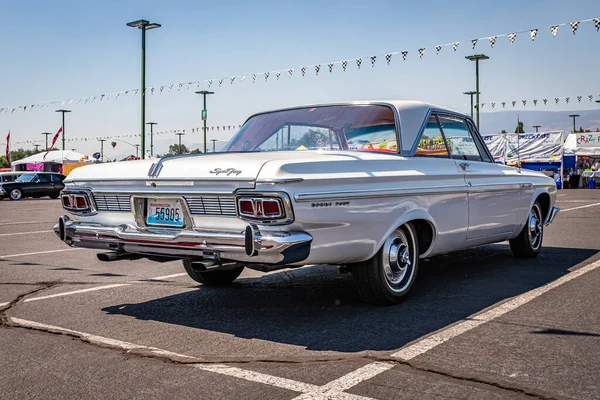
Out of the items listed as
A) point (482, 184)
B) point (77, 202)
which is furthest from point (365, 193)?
point (77, 202)

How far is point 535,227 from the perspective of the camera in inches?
293

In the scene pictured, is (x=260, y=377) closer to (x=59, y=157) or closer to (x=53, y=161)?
(x=53, y=161)

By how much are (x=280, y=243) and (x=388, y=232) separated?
107cm

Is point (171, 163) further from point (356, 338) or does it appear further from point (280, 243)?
point (356, 338)

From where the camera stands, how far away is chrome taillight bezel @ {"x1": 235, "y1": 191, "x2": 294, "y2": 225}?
4.08m

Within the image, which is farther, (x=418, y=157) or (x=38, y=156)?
(x=38, y=156)

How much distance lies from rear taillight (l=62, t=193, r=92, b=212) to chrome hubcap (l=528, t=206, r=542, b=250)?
4.64 m

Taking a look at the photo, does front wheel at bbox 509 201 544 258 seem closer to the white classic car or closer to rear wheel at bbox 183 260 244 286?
the white classic car

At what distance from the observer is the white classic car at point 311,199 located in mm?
4184

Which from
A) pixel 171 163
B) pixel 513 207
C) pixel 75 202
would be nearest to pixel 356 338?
pixel 171 163

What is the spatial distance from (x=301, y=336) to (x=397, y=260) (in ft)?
3.84

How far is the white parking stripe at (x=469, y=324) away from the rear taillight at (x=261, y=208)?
1.09 meters

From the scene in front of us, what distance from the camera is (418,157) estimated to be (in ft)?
17.6

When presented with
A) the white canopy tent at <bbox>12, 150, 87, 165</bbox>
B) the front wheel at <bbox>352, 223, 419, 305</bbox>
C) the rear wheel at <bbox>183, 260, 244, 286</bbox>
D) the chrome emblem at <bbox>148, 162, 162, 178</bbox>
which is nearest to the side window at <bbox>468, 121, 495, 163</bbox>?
the front wheel at <bbox>352, 223, 419, 305</bbox>
